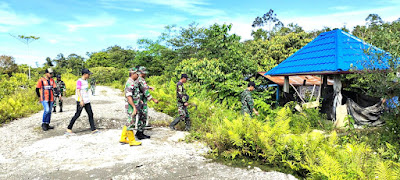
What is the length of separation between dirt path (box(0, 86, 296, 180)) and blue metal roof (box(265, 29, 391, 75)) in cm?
596

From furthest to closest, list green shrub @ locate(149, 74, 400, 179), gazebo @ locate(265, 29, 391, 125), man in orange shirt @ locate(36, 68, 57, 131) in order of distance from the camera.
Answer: gazebo @ locate(265, 29, 391, 125)
man in orange shirt @ locate(36, 68, 57, 131)
green shrub @ locate(149, 74, 400, 179)

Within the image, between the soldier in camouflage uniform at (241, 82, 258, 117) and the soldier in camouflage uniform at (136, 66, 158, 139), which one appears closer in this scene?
the soldier in camouflage uniform at (136, 66, 158, 139)

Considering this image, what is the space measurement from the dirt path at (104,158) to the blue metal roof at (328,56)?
19.5ft

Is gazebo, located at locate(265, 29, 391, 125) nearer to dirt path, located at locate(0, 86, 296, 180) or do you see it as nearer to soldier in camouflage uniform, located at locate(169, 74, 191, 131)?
soldier in camouflage uniform, located at locate(169, 74, 191, 131)

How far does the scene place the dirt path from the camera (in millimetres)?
4180

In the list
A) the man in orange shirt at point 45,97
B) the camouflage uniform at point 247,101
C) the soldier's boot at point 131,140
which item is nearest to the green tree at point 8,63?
the man in orange shirt at point 45,97

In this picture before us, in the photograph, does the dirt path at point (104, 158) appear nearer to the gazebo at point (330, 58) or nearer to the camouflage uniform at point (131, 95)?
the camouflage uniform at point (131, 95)

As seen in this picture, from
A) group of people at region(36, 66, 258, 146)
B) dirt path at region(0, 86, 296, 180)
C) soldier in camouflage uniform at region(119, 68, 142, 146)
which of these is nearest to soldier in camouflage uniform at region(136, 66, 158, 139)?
group of people at region(36, 66, 258, 146)

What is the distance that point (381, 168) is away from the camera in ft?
11.4

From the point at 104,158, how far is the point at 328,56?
883 cm

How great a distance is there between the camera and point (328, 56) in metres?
9.84

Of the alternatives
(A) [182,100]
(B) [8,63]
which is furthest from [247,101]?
(B) [8,63]

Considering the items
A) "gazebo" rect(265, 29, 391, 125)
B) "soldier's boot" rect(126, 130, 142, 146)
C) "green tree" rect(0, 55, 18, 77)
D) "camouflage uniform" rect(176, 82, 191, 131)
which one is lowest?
"soldier's boot" rect(126, 130, 142, 146)

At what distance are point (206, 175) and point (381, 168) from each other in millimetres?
2503
